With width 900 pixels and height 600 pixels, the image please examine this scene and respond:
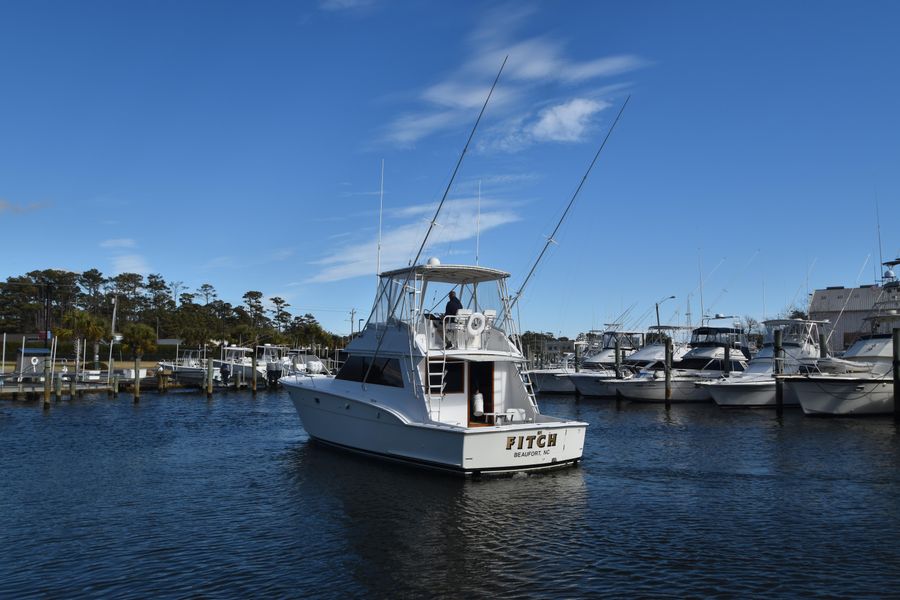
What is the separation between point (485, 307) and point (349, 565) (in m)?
10.3

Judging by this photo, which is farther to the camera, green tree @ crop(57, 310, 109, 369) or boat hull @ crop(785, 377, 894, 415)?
green tree @ crop(57, 310, 109, 369)

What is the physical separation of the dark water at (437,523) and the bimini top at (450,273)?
5.40 m

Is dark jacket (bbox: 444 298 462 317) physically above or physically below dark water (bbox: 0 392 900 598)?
above

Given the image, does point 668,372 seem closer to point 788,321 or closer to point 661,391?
point 661,391

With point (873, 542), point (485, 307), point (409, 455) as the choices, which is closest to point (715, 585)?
point (873, 542)

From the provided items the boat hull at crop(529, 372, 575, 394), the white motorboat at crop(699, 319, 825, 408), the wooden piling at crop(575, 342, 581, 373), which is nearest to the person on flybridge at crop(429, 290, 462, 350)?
the white motorboat at crop(699, 319, 825, 408)

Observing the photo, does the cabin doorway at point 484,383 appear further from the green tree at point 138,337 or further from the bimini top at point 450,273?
the green tree at point 138,337

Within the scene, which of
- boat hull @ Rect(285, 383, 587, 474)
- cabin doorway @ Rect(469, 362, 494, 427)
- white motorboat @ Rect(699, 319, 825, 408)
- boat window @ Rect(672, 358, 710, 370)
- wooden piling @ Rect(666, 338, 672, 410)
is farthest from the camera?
boat window @ Rect(672, 358, 710, 370)

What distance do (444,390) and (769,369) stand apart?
2926 cm

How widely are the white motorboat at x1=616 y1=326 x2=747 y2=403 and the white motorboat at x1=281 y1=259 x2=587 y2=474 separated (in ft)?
81.9

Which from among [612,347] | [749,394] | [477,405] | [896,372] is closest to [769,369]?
[749,394]

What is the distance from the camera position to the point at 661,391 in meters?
43.3

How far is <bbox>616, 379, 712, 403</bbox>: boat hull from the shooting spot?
4266cm

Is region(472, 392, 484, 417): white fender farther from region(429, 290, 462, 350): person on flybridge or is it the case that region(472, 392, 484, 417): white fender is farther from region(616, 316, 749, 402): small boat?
region(616, 316, 749, 402): small boat
